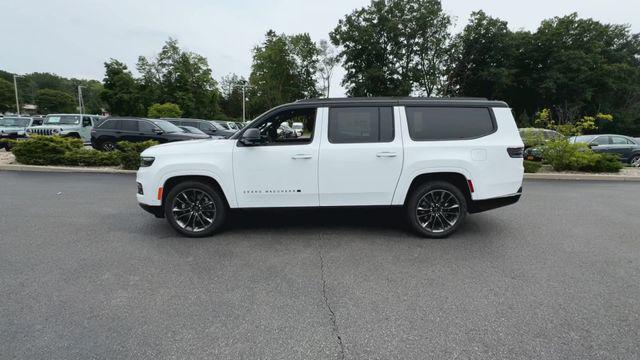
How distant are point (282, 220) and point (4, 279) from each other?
3.43 metres

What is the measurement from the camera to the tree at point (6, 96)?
78069 mm

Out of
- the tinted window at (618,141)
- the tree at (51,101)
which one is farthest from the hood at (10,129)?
the tree at (51,101)

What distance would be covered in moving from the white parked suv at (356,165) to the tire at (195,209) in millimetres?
14

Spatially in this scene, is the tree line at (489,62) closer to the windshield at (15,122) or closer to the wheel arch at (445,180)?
the windshield at (15,122)

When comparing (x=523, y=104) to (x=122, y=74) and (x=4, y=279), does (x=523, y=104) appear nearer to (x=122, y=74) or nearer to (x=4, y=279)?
(x=4, y=279)

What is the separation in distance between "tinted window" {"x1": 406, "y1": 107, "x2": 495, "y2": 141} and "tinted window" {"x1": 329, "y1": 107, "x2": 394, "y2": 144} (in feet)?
1.15

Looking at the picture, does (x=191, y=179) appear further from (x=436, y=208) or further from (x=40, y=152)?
(x=40, y=152)

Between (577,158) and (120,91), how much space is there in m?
48.8

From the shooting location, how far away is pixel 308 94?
182 feet

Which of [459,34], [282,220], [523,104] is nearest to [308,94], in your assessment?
[459,34]

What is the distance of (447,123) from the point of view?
4727 millimetres

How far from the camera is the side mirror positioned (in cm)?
444

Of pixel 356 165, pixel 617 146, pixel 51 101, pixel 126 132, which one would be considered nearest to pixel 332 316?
pixel 356 165

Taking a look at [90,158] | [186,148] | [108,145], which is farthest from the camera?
[108,145]
